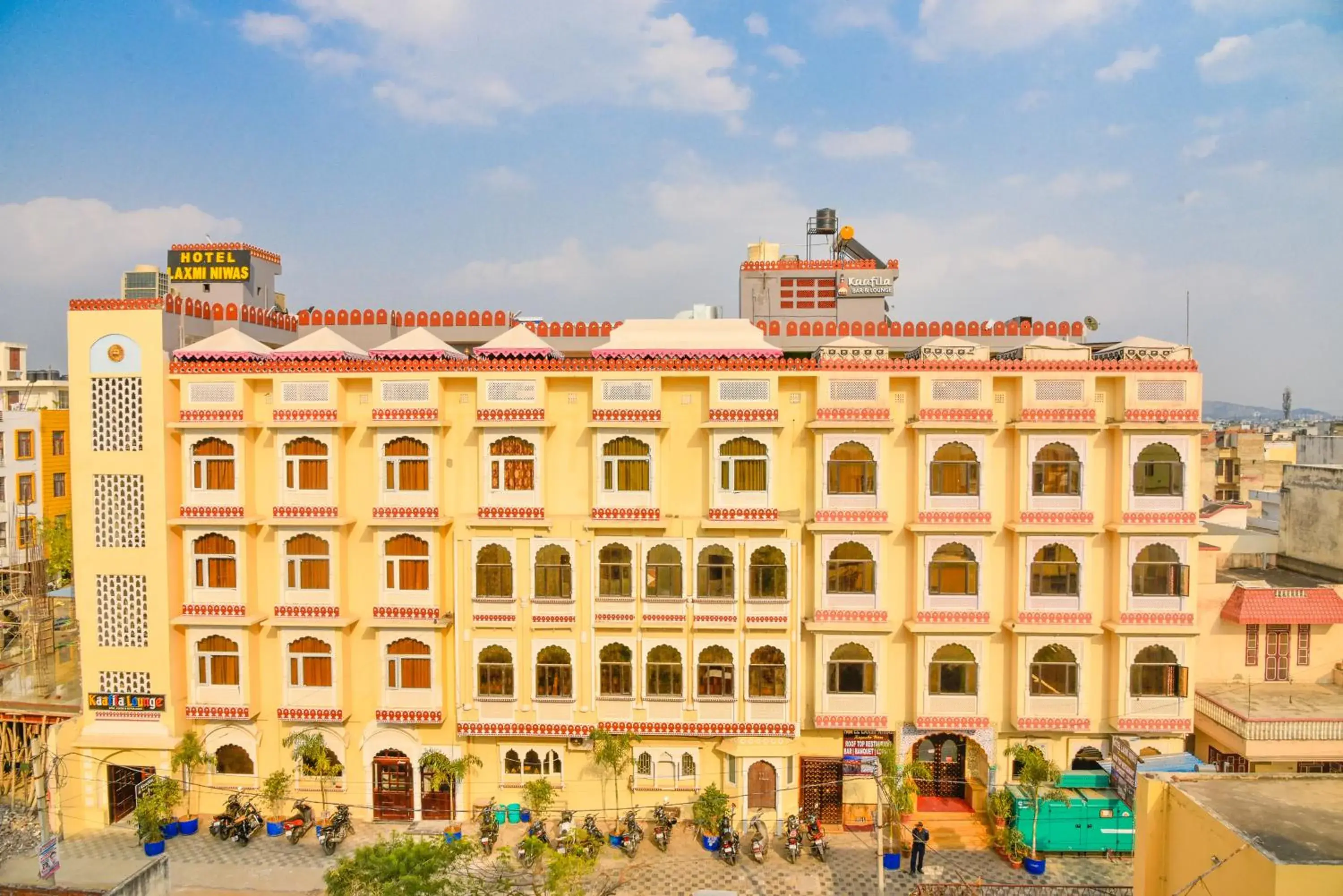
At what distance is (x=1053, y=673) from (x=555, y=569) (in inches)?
540

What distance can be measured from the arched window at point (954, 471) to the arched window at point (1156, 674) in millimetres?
6215

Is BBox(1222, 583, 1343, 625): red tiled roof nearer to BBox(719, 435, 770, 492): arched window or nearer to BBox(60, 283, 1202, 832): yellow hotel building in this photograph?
BBox(60, 283, 1202, 832): yellow hotel building

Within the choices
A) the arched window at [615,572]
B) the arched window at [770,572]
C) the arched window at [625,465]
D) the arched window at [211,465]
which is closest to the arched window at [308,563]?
the arched window at [211,465]

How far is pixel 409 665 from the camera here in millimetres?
20734

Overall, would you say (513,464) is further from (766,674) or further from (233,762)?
(233,762)

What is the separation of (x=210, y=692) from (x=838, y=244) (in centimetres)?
2549

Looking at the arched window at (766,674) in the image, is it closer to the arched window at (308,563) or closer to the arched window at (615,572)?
the arched window at (615,572)

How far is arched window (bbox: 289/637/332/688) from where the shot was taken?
20656 millimetres

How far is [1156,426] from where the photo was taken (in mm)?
19391

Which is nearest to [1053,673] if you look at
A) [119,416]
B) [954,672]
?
[954,672]

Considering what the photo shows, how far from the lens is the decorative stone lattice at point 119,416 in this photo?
20.3 meters

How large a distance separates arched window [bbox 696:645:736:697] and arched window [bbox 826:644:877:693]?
2.66m

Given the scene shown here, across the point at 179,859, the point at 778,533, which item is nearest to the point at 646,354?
the point at 778,533

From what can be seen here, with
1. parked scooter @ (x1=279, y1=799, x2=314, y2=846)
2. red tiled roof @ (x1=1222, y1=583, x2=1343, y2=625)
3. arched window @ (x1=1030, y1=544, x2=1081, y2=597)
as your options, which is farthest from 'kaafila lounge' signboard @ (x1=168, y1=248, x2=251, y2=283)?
red tiled roof @ (x1=1222, y1=583, x2=1343, y2=625)
